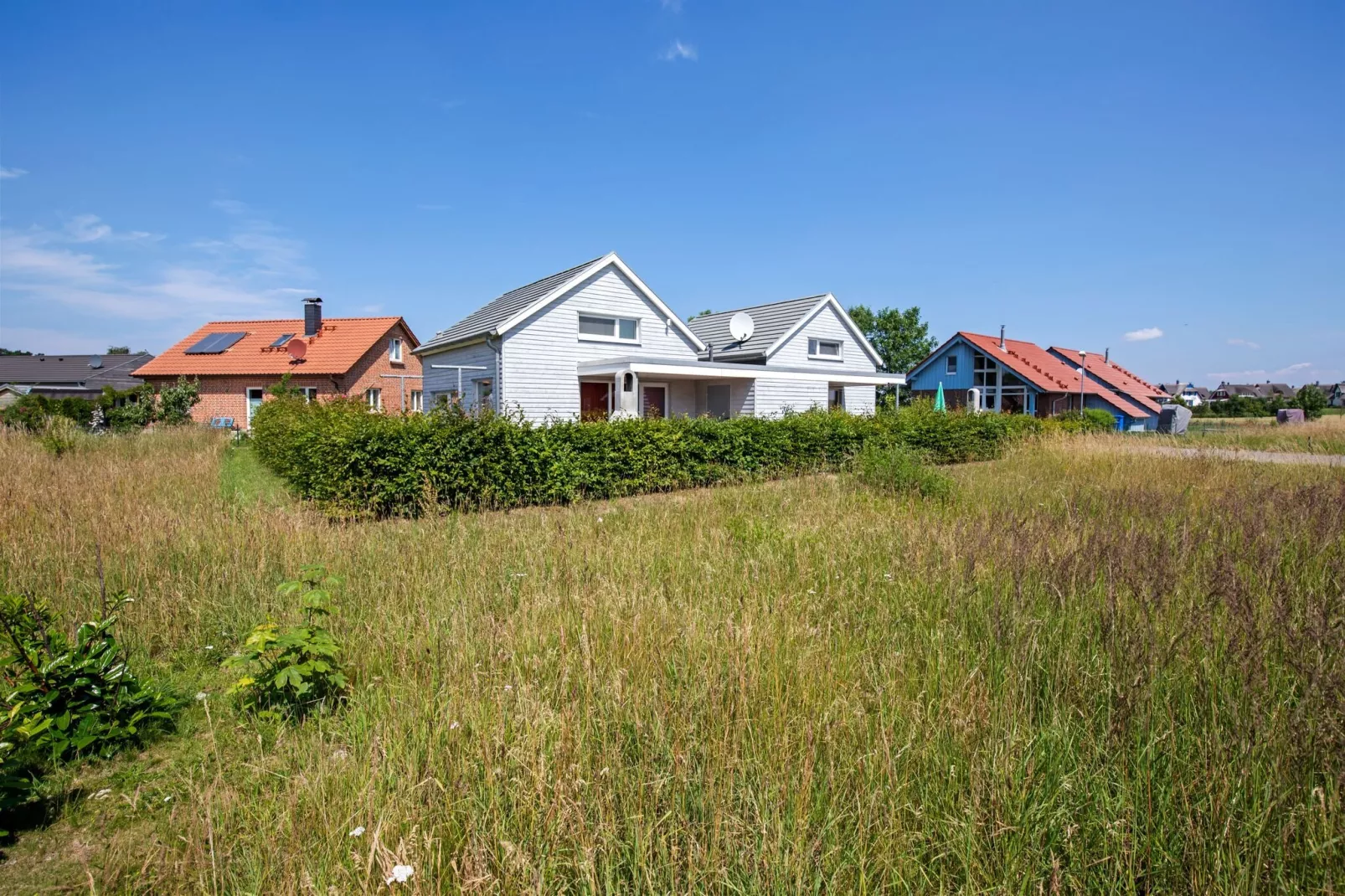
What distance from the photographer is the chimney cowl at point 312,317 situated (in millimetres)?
34656

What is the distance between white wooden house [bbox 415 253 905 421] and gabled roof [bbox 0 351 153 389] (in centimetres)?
5025

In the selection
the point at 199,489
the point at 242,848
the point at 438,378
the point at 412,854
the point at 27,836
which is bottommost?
the point at 27,836

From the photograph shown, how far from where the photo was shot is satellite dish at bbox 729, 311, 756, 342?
2591cm

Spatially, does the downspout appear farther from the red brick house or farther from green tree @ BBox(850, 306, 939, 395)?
green tree @ BBox(850, 306, 939, 395)

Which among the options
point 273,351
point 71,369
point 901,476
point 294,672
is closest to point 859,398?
point 901,476

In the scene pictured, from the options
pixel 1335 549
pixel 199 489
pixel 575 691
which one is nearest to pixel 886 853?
pixel 575 691

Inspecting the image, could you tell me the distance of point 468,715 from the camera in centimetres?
248

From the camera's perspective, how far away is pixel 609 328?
71.4 feet

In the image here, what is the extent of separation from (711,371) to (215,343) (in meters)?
30.9

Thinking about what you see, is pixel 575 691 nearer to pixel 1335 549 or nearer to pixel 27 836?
pixel 27 836

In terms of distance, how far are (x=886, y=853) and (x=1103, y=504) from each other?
678cm

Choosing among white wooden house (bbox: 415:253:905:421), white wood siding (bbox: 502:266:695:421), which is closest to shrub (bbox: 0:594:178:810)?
white wooden house (bbox: 415:253:905:421)

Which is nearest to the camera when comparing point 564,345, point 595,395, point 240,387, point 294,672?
point 294,672

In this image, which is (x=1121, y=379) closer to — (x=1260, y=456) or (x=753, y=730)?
(x=1260, y=456)
